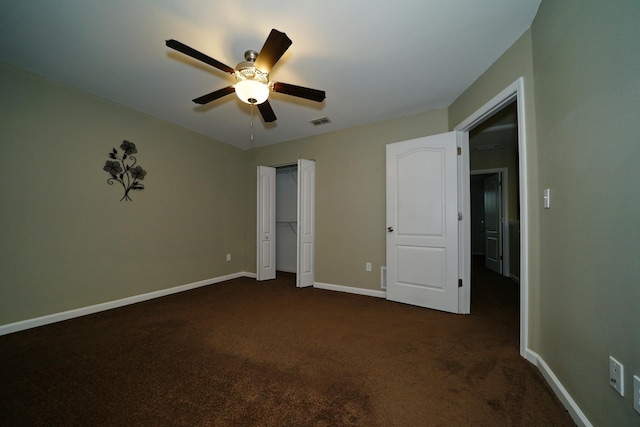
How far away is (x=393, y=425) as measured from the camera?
128 centimetres

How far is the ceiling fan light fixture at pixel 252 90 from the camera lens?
1.84 meters

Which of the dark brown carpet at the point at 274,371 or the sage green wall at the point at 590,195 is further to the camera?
the dark brown carpet at the point at 274,371

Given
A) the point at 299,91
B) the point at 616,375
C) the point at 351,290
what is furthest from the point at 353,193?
the point at 616,375

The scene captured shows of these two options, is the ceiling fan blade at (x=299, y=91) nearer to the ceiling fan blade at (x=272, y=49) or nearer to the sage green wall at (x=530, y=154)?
the ceiling fan blade at (x=272, y=49)

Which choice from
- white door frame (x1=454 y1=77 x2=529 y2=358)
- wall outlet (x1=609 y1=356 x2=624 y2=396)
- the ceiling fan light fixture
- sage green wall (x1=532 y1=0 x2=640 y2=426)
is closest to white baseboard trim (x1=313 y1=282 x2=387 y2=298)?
white door frame (x1=454 y1=77 x2=529 y2=358)

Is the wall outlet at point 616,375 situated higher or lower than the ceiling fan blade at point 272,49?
lower

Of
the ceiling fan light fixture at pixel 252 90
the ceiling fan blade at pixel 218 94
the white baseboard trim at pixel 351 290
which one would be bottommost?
the white baseboard trim at pixel 351 290

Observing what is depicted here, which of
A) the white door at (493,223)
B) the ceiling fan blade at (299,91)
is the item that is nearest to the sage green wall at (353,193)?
the ceiling fan blade at (299,91)

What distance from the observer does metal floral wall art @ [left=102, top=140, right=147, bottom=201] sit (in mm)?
3055

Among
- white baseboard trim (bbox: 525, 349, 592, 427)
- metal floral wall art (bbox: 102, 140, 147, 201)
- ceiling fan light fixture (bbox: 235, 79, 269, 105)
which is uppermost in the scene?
ceiling fan light fixture (bbox: 235, 79, 269, 105)

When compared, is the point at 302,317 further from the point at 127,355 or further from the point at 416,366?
the point at 127,355

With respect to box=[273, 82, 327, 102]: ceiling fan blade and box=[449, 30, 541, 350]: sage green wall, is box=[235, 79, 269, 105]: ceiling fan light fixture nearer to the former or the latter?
box=[273, 82, 327, 102]: ceiling fan blade

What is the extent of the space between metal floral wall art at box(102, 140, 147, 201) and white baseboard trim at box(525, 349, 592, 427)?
4445 mm

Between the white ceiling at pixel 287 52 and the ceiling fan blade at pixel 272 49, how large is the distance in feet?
1.05
